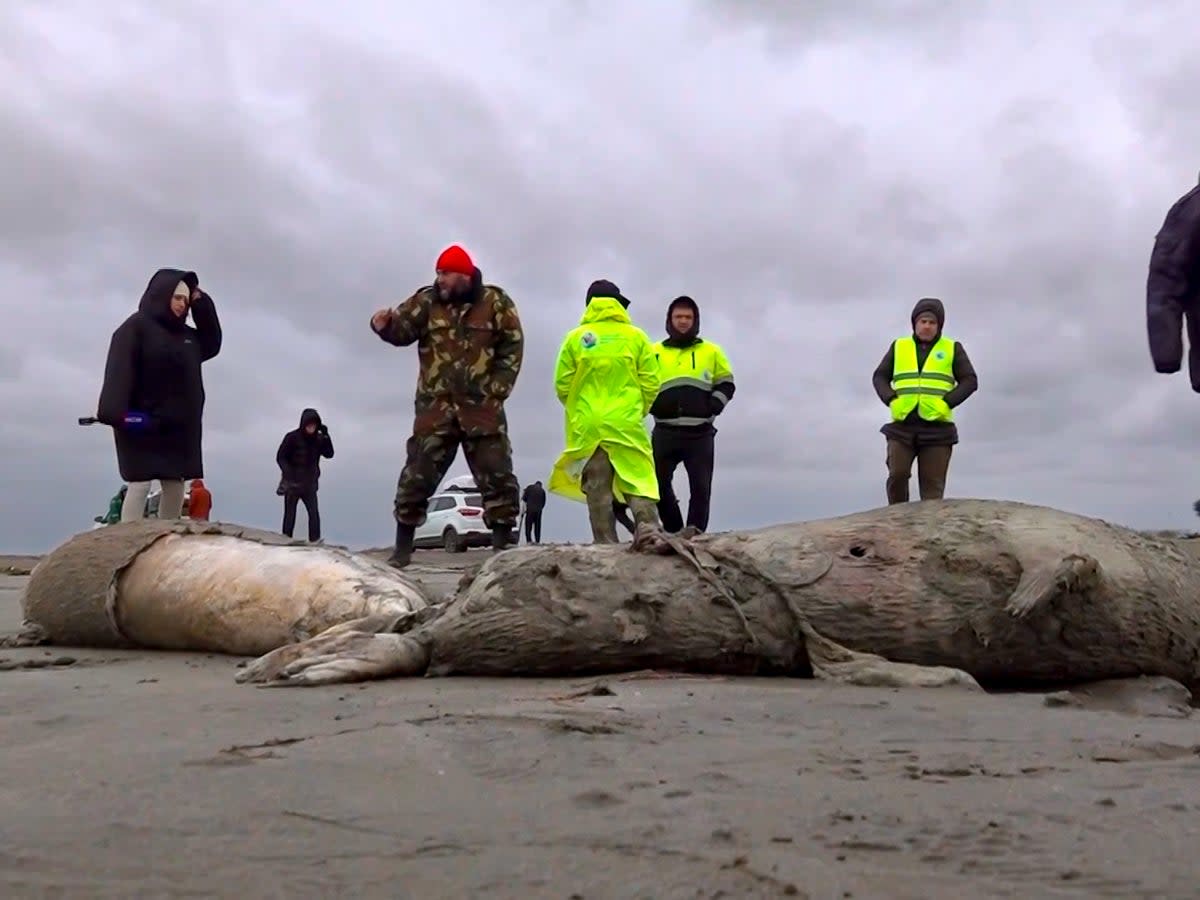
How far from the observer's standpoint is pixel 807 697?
325 centimetres

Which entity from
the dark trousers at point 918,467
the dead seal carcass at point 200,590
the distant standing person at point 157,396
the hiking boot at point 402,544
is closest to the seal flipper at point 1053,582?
the dead seal carcass at point 200,590

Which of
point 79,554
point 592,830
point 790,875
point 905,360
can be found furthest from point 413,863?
point 905,360

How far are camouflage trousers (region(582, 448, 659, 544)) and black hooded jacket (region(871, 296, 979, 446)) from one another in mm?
2078

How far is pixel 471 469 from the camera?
779 centimetres

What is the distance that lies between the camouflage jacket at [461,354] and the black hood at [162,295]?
128 centimetres

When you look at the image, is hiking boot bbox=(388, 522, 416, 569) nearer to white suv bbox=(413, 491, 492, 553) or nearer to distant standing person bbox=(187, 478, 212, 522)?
distant standing person bbox=(187, 478, 212, 522)

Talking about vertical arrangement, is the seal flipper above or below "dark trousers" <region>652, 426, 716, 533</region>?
below

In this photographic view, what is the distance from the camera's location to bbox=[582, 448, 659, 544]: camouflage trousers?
24.7 feet

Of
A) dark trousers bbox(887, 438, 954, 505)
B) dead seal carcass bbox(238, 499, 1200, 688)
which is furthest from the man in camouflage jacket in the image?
Answer: dead seal carcass bbox(238, 499, 1200, 688)

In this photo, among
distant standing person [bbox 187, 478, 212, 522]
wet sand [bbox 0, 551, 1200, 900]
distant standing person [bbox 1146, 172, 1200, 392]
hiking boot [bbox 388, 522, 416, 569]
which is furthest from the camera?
distant standing person [bbox 187, 478, 212, 522]

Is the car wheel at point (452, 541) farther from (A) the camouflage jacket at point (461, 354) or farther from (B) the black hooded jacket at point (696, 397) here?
(A) the camouflage jacket at point (461, 354)

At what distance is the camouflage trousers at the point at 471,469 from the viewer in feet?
25.2

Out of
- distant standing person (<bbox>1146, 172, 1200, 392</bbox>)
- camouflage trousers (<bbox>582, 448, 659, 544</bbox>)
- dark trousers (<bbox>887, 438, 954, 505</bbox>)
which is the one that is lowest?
camouflage trousers (<bbox>582, 448, 659, 544</bbox>)

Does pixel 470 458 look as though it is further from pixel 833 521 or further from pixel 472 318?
pixel 833 521
